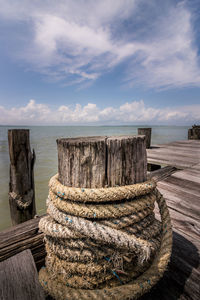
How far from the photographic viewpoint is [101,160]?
0.84 metres

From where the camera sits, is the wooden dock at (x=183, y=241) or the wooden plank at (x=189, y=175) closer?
the wooden dock at (x=183, y=241)

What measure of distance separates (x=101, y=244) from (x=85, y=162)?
0.43m

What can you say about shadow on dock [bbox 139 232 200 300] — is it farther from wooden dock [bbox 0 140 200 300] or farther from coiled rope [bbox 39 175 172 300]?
coiled rope [bbox 39 175 172 300]

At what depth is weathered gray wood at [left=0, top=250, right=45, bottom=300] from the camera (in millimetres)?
727

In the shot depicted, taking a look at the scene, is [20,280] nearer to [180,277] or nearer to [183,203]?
[180,277]

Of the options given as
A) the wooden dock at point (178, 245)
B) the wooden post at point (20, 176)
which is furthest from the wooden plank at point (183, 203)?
the wooden post at point (20, 176)

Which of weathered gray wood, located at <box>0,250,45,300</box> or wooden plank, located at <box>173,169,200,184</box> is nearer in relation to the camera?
weathered gray wood, located at <box>0,250,45,300</box>

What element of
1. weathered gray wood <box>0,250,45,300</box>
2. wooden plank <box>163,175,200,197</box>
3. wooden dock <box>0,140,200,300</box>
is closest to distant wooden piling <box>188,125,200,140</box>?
wooden plank <box>163,175,200,197</box>

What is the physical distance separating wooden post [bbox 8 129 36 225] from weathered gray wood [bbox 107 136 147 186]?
2146 millimetres

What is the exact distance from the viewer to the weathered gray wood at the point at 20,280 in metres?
0.73

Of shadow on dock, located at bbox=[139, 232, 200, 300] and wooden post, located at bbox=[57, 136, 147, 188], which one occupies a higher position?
wooden post, located at bbox=[57, 136, 147, 188]

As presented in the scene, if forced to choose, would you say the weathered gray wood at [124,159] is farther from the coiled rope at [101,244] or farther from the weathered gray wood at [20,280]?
the weathered gray wood at [20,280]

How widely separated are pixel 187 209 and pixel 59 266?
1.62 metres

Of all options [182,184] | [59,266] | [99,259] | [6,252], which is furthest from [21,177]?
[182,184]
